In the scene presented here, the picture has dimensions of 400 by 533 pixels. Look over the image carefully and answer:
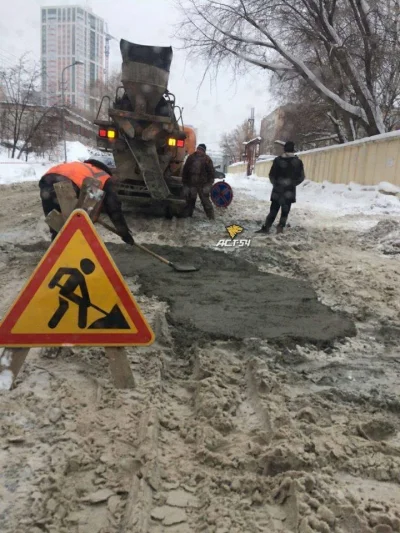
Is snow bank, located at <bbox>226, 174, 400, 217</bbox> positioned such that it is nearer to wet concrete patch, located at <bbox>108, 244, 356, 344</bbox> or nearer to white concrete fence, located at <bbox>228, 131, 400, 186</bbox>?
white concrete fence, located at <bbox>228, 131, 400, 186</bbox>

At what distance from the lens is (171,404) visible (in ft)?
9.29

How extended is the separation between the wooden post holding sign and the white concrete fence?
1162 cm

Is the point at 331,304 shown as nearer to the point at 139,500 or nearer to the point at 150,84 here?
the point at 139,500

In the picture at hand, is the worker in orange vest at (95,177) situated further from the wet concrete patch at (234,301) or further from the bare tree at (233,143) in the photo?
the bare tree at (233,143)

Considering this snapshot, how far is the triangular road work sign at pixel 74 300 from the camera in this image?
8.37ft

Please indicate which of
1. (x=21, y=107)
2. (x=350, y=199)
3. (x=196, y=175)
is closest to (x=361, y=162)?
(x=350, y=199)

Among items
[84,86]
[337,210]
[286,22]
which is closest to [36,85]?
[84,86]

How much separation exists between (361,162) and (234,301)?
1180cm

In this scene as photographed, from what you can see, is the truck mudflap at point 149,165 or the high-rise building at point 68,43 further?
the high-rise building at point 68,43

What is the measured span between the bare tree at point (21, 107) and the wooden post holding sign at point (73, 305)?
3312cm

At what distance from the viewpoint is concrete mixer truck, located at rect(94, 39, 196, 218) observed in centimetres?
890

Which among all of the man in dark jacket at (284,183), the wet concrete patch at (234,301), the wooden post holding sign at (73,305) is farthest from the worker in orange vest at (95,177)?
the man in dark jacket at (284,183)

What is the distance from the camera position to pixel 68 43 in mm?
36875

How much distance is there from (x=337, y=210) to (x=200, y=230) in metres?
5.18
